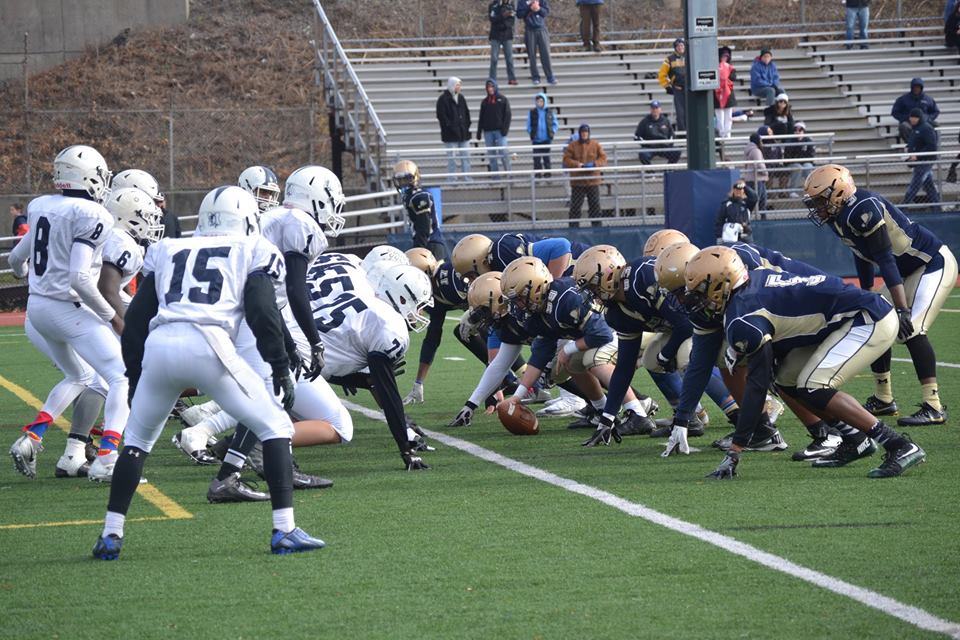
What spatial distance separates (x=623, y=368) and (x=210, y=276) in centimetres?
334

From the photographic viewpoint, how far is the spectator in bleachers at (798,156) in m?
21.0

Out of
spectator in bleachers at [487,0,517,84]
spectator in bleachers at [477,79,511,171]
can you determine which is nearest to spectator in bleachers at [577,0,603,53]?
spectator in bleachers at [487,0,517,84]

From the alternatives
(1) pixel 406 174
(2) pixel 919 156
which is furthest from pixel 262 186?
(2) pixel 919 156

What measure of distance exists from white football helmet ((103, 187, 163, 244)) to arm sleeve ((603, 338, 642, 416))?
2845 millimetres

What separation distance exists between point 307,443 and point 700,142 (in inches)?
289

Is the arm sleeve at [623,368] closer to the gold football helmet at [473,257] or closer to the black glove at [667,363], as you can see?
the black glove at [667,363]

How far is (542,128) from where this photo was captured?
21.8m

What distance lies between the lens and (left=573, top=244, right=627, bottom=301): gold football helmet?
25.9 feet

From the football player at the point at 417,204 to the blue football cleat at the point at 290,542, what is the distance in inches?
349

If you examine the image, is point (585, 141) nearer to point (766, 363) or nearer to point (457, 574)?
point (766, 363)

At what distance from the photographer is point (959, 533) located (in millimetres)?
5512

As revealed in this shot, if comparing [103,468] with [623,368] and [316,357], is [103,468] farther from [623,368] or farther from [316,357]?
[623,368]

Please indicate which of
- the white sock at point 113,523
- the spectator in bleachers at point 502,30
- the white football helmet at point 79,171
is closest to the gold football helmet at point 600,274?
the white football helmet at point 79,171

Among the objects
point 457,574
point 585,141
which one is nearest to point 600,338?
point 457,574
